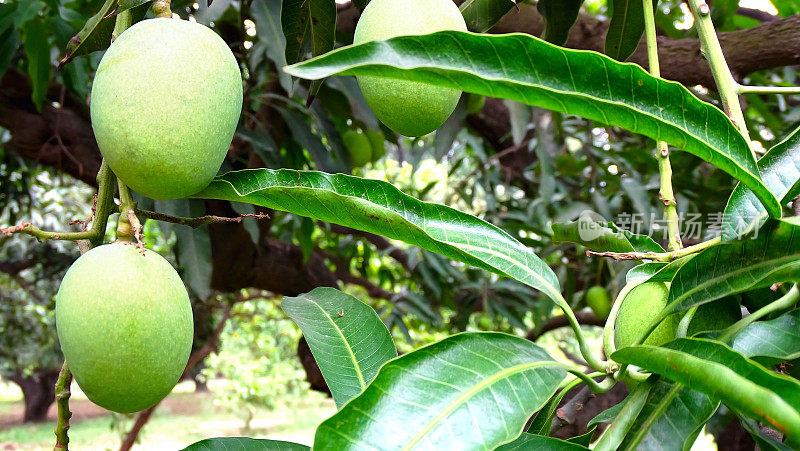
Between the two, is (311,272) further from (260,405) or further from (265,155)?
(260,405)

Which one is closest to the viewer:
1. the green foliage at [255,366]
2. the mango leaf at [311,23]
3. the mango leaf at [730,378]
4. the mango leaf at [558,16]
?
the mango leaf at [730,378]

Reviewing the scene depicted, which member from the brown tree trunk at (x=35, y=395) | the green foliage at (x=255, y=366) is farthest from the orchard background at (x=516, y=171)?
the brown tree trunk at (x=35, y=395)

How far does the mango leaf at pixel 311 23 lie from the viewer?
0.93 metres

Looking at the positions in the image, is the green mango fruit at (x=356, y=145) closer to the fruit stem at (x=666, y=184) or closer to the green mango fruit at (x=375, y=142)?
the green mango fruit at (x=375, y=142)

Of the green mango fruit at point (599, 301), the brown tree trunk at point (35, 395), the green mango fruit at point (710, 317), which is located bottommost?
the brown tree trunk at point (35, 395)

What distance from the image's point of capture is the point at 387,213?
580 millimetres

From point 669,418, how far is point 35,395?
10.4 m

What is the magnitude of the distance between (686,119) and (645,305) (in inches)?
9.2

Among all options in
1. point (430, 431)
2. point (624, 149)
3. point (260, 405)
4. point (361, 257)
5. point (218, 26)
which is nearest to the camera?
point (430, 431)

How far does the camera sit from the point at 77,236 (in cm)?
63

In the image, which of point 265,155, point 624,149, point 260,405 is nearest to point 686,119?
point 265,155

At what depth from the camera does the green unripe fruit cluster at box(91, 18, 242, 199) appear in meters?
0.59

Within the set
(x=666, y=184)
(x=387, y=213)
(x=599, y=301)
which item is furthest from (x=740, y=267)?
(x=599, y=301)

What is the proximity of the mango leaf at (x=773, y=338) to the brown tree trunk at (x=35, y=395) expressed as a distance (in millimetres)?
9596
